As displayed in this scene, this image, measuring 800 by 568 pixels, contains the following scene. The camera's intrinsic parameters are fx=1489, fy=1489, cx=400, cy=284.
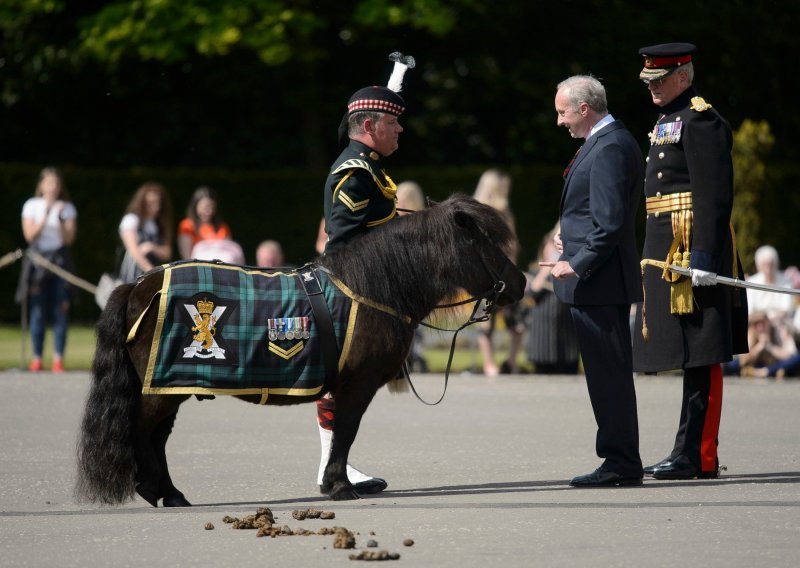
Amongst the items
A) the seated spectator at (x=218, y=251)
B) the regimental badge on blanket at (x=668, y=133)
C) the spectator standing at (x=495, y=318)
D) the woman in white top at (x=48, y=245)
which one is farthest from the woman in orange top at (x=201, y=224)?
the regimental badge on blanket at (x=668, y=133)

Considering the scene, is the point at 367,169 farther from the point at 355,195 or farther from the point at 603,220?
the point at 603,220

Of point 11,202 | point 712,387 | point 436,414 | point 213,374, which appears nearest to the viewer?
point 213,374

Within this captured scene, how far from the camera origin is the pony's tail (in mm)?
7316

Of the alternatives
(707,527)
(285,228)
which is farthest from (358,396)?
(285,228)

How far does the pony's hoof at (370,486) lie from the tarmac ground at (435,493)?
0.32 ft

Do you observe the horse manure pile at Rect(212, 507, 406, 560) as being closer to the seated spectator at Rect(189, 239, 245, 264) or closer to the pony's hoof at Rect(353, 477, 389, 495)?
the pony's hoof at Rect(353, 477, 389, 495)

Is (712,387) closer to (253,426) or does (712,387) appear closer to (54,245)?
(253,426)

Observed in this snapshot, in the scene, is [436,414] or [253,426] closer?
[253,426]

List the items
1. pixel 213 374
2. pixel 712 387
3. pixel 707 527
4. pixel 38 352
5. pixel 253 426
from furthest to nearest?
pixel 38 352
pixel 253 426
pixel 712 387
pixel 213 374
pixel 707 527

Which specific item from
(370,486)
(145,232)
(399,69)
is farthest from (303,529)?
(145,232)

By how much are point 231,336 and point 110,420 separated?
72 centimetres

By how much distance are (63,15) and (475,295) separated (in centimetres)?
2096

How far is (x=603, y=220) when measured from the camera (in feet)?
25.9

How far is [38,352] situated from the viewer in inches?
617
